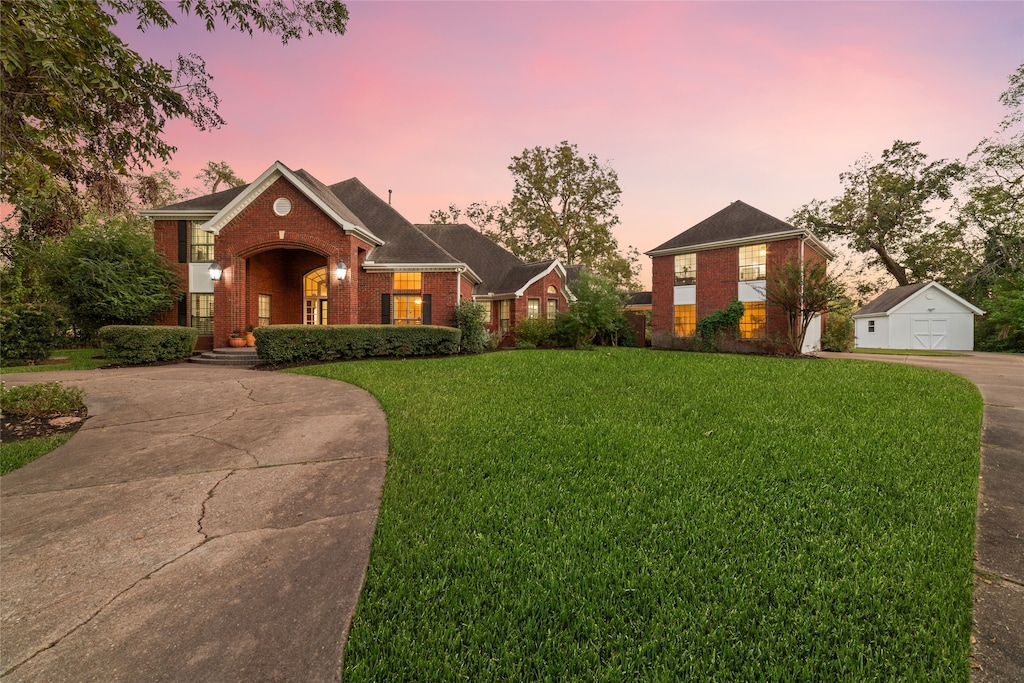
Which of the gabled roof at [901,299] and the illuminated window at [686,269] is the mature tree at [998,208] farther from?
the illuminated window at [686,269]

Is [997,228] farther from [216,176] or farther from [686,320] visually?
[216,176]

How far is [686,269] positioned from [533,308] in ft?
28.5

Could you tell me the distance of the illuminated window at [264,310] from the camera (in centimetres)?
1573

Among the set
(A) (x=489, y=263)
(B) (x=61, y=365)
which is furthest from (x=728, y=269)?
(B) (x=61, y=365)

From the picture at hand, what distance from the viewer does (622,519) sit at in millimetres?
2807

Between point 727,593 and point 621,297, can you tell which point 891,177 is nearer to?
point 621,297

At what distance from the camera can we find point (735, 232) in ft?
62.0

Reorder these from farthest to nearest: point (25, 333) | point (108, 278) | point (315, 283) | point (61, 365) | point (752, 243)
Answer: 1. point (752, 243)
2. point (315, 283)
3. point (108, 278)
4. point (25, 333)
5. point (61, 365)

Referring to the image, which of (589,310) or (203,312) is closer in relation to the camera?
(203,312)

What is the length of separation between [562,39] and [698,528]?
11.9 metres

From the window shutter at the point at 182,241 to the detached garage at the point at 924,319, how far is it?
42300 mm

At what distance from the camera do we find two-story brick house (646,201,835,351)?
1752 cm

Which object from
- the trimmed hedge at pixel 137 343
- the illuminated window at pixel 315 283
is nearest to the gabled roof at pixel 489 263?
the illuminated window at pixel 315 283

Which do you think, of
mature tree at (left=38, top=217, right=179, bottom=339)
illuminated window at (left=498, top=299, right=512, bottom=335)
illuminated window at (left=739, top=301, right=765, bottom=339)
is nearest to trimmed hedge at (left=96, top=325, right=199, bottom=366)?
mature tree at (left=38, top=217, right=179, bottom=339)
